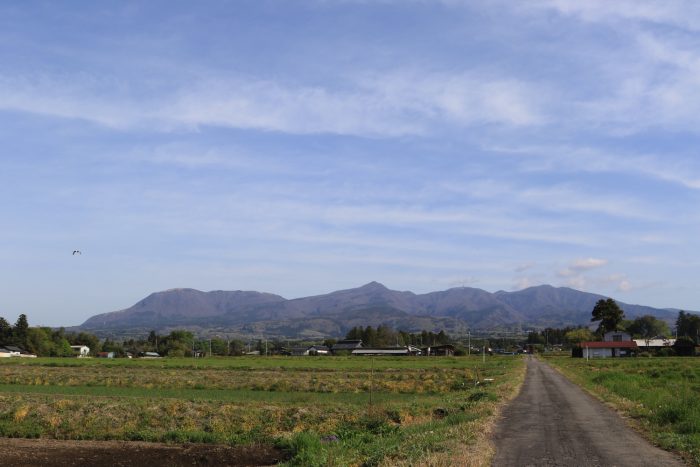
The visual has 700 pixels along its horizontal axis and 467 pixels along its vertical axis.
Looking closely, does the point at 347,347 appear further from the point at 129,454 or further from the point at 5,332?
the point at 129,454

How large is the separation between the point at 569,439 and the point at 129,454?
46.6ft

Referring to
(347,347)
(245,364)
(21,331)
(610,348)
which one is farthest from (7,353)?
(610,348)

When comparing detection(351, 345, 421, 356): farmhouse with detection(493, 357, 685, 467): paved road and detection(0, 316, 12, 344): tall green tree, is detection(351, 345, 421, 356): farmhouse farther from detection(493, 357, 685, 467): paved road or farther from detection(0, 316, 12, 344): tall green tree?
detection(493, 357, 685, 467): paved road

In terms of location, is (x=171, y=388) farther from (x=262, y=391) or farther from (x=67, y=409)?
(x=67, y=409)

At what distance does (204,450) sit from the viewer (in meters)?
21.4

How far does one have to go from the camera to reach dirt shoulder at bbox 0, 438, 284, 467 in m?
19.6

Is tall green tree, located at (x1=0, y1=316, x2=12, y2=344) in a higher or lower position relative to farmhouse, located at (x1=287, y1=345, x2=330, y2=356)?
higher

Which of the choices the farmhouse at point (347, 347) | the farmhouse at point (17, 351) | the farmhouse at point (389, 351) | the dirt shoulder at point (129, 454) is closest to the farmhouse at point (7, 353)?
the farmhouse at point (17, 351)

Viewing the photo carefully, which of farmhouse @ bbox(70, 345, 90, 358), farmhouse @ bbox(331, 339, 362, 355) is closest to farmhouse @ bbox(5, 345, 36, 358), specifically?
farmhouse @ bbox(70, 345, 90, 358)

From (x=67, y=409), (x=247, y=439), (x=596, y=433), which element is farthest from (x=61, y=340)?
(x=596, y=433)

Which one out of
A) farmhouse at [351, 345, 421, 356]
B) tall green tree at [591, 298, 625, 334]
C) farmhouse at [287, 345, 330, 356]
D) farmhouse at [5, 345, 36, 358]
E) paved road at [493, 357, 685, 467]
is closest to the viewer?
paved road at [493, 357, 685, 467]

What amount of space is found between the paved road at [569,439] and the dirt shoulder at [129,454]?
7.57m

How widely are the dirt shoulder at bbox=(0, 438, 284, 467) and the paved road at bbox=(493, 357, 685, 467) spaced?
298 inches

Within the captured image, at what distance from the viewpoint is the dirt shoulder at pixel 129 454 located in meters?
19.6
